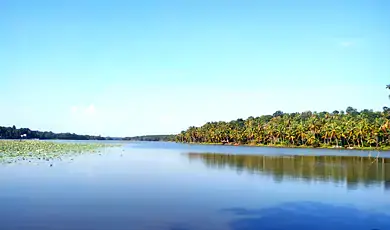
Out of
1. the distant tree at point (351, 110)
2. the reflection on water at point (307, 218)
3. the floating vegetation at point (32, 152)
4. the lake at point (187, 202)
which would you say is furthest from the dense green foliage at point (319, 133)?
the reflection on water at point (307, 218)

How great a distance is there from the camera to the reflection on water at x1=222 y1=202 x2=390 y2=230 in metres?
13.7

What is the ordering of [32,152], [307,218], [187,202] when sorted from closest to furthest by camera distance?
[307,218] → [187,202] → [32,152]

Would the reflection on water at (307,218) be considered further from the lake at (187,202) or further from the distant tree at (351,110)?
the distant tree at (351,110)

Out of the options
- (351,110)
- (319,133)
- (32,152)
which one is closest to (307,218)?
(32,152)

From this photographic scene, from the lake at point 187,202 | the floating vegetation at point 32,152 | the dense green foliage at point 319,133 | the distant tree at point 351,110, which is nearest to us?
the lake at point 187,202

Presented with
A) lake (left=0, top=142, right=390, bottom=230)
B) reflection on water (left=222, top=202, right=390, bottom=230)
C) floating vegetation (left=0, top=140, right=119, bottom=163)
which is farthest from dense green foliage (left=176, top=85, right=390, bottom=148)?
reflection on water (left=222, top=202, right=390, bottom=230)

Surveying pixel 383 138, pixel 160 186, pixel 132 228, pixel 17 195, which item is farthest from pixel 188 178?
pixel 383 138

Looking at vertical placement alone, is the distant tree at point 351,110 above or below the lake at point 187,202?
above

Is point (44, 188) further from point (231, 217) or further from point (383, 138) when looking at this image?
point (383, 138)

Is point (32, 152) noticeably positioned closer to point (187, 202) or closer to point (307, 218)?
point (187, 202)

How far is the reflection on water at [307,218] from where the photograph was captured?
45.1 ft

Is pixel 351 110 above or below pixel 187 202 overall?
above

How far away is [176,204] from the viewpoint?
17.4 m

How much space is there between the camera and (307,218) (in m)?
15.1
